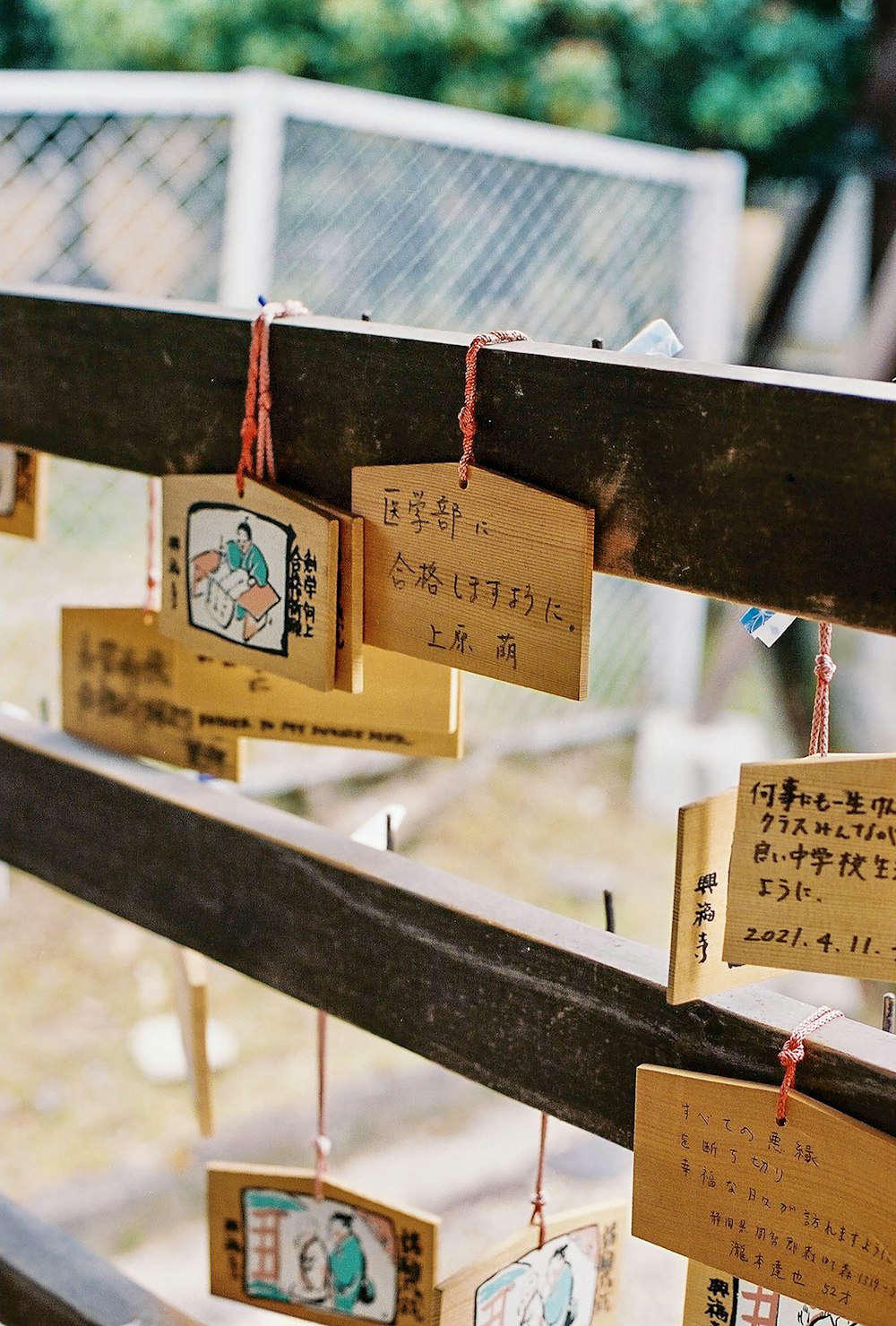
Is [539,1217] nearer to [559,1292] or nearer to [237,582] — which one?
[559,1292]

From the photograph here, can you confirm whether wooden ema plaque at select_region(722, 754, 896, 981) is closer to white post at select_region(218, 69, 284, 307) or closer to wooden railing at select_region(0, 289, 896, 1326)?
wooden railing at select_region(0, 289, 896, 1326)

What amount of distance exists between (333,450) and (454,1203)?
65.6 inches

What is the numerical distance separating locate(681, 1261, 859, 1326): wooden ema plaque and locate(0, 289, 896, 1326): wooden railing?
0.33 feet

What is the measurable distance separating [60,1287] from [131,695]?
0.49 metres

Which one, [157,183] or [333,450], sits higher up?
[157,183]

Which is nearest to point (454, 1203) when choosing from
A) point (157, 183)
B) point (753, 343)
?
point (157, 183)

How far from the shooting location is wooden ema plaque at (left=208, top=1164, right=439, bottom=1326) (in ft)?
3.09

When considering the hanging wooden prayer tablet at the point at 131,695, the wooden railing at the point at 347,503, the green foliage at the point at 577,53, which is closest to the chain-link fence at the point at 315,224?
the hanging wooden prayer tablet at the point at 131,695

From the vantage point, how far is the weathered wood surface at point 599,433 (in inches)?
22.7

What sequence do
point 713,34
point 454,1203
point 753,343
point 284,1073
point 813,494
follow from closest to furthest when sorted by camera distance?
point 813,494, point 454,1203, point 284,1073, point 753,343, point 713,34

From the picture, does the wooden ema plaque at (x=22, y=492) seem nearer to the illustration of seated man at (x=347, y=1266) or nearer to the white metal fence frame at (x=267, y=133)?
the illustration of seated man at (x=347, y=1266)

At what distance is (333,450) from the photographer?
2.61 ft

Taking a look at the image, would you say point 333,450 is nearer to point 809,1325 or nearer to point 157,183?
point 809,1325

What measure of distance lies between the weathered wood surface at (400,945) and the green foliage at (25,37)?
724cm
